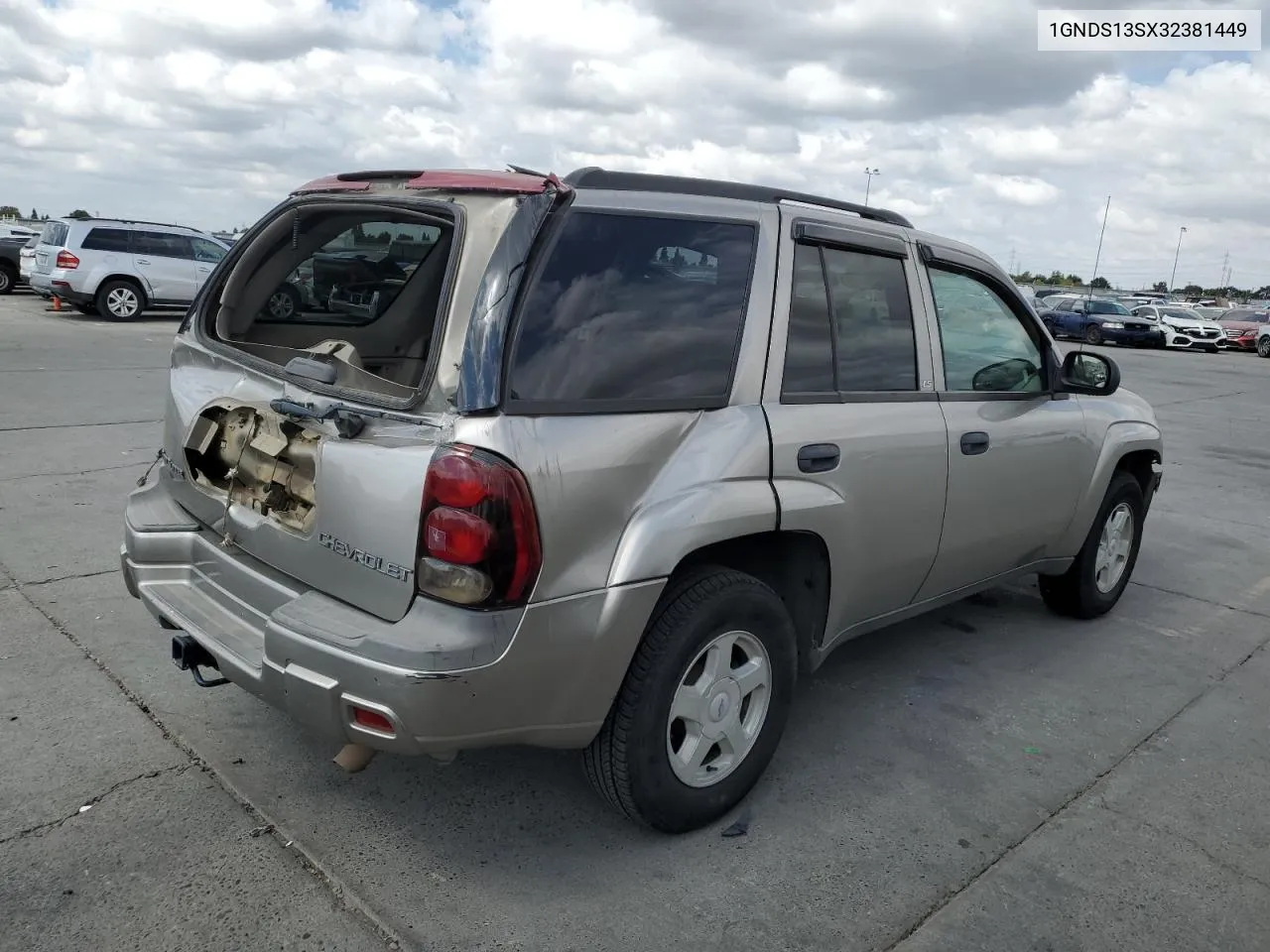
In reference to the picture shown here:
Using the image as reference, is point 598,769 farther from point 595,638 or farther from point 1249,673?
point 1249,673

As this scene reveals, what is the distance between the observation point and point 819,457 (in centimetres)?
313

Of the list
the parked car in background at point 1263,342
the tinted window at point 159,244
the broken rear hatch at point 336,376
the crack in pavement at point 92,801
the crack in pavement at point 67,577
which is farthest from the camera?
the parked car in background at point 1263,342

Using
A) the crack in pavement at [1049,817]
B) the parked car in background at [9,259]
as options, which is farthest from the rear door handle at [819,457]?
the parked car in background at [9,259]

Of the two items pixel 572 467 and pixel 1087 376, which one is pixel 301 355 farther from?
pixel 1087 376

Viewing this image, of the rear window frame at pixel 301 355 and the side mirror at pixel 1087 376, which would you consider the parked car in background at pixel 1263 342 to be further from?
the rear window frame at pixel 301 355

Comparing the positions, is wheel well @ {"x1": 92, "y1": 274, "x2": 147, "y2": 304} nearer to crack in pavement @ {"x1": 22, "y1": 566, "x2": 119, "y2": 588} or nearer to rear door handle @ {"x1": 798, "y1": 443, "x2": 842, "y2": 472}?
crack in pavement @ {"x1": 22, "y1": 566, "x2": 119, "y2": 588}

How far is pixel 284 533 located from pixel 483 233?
98cm

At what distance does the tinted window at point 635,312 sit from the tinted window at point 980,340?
43.5 inches

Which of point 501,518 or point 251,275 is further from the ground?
point 251,275

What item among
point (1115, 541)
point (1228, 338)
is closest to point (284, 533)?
point (1115, 541)

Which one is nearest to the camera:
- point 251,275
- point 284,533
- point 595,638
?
point 595,638

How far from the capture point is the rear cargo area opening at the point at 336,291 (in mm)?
3447

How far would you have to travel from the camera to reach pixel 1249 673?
451 centimetres

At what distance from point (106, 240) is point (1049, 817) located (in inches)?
736
